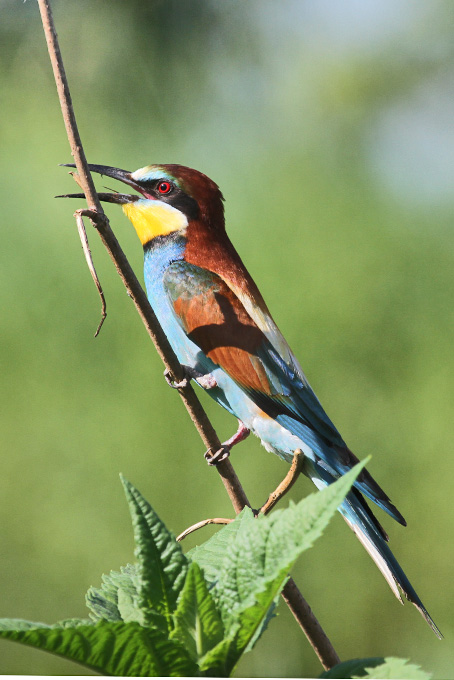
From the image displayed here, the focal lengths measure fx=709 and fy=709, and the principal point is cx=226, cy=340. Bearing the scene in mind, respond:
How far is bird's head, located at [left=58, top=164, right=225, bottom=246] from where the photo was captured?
1.29 meters

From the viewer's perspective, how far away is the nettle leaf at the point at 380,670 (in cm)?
36

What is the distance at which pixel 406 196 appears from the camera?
1.65 m

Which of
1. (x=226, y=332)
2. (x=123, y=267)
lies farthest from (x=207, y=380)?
(x=123, y=267)

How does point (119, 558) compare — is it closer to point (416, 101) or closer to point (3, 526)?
point (3, 526)

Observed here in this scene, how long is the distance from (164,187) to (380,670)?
105 centimetres

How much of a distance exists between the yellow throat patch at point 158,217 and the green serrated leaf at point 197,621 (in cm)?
97

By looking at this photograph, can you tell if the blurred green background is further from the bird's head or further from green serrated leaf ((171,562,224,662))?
green serrated leaf ((171,562,224,662))

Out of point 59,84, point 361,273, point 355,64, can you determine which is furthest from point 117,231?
point 59,84

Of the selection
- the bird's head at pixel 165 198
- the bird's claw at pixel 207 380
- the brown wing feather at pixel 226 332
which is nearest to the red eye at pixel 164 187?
the bird's head at pixel 165 198

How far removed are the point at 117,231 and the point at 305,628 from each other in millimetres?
1109

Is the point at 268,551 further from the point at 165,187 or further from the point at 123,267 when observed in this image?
the point at 165,187

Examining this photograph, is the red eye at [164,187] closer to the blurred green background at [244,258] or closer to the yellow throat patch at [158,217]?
the yellow throat patch at [158,217]

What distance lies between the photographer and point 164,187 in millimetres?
1292

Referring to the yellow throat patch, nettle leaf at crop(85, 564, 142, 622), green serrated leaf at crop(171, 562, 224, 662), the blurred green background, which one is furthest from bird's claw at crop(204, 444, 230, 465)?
the blurred green background
